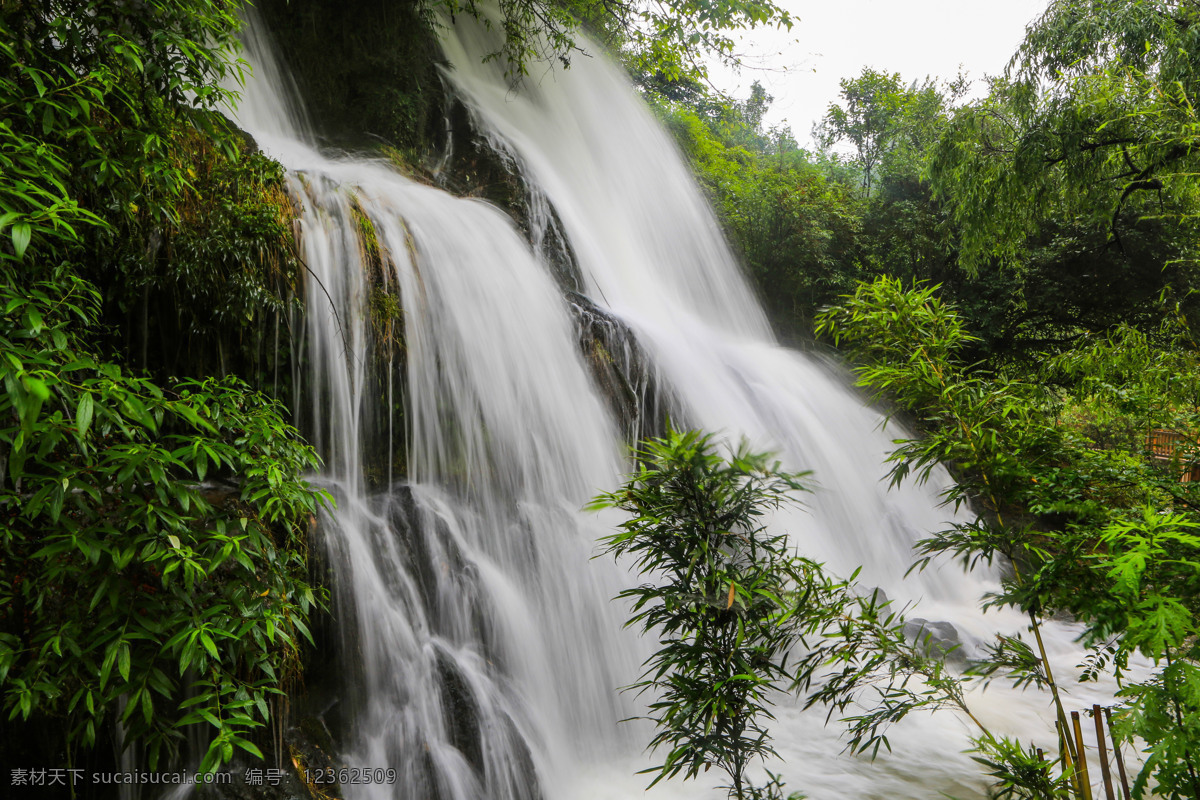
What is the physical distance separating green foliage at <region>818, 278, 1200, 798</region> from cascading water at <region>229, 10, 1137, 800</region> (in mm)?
827

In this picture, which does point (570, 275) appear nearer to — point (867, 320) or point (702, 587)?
point (867, 320)

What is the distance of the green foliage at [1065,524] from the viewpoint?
1.57m

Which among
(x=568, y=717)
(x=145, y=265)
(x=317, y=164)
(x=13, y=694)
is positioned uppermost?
(x=317, y=164)

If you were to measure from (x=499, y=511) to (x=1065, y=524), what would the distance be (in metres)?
3.00

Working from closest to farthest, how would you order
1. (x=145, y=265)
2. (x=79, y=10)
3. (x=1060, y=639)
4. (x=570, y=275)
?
(x=79, y=10) → (x=145, y=265) → (x=1060, y=639) → (x=570, y=275)

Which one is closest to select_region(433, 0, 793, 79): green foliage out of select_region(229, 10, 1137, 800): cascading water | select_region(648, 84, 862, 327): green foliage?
select_region(648, 84, 862, 327): green foliage

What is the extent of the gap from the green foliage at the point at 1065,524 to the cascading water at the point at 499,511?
32.6 inches

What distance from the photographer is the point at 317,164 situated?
5836mm

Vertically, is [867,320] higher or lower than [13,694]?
higher

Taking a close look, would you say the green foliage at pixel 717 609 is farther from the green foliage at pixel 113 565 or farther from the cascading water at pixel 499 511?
the green foliage at pixel 113 565

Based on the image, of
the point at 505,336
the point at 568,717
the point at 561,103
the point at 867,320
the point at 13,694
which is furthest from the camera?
the point at 561,103

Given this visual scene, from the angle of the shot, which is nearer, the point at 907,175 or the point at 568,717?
the point at 568,717

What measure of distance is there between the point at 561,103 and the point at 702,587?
8.77m

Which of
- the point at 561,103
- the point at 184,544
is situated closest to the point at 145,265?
the point at 184,544
